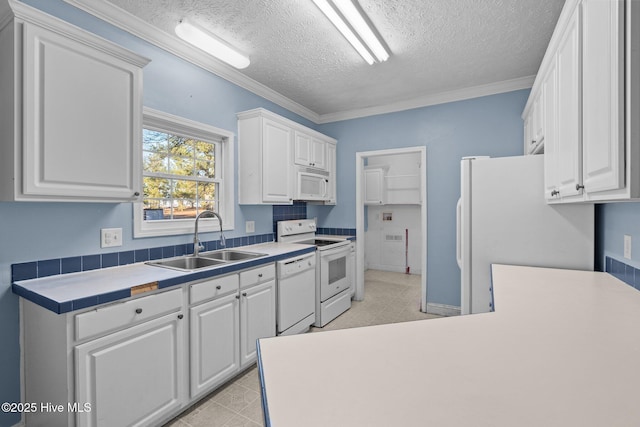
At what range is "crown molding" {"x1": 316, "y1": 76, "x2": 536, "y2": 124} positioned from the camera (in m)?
3.21

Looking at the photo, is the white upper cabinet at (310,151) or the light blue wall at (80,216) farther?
the white upper cabinet at (310,151)

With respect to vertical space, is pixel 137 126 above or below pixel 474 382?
above

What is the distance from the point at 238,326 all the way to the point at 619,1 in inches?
98.0

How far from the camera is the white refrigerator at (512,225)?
2.05 meters

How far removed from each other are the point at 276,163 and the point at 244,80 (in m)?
0.90

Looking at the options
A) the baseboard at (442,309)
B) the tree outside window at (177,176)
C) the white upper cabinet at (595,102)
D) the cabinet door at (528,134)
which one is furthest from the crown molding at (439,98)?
the baseboard at (442,309)

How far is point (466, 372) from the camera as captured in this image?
0.74 meters

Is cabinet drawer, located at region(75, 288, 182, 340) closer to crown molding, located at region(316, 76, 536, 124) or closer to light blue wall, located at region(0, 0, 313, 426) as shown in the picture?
light blue wall, located at region(0, 0, 313, 426)

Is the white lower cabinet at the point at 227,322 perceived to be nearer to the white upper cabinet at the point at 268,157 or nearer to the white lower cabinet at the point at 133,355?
the white lower cabinet at the point at 133,355

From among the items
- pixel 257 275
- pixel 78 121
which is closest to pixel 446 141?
pixel 257 275

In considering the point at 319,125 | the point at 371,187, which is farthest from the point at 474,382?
the point at 371,187

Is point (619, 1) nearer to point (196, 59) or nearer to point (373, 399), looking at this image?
point (373, 399)

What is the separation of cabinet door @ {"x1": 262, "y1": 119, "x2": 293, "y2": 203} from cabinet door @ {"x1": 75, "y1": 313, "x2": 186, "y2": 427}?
5.22ft

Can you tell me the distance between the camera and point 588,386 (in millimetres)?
687
